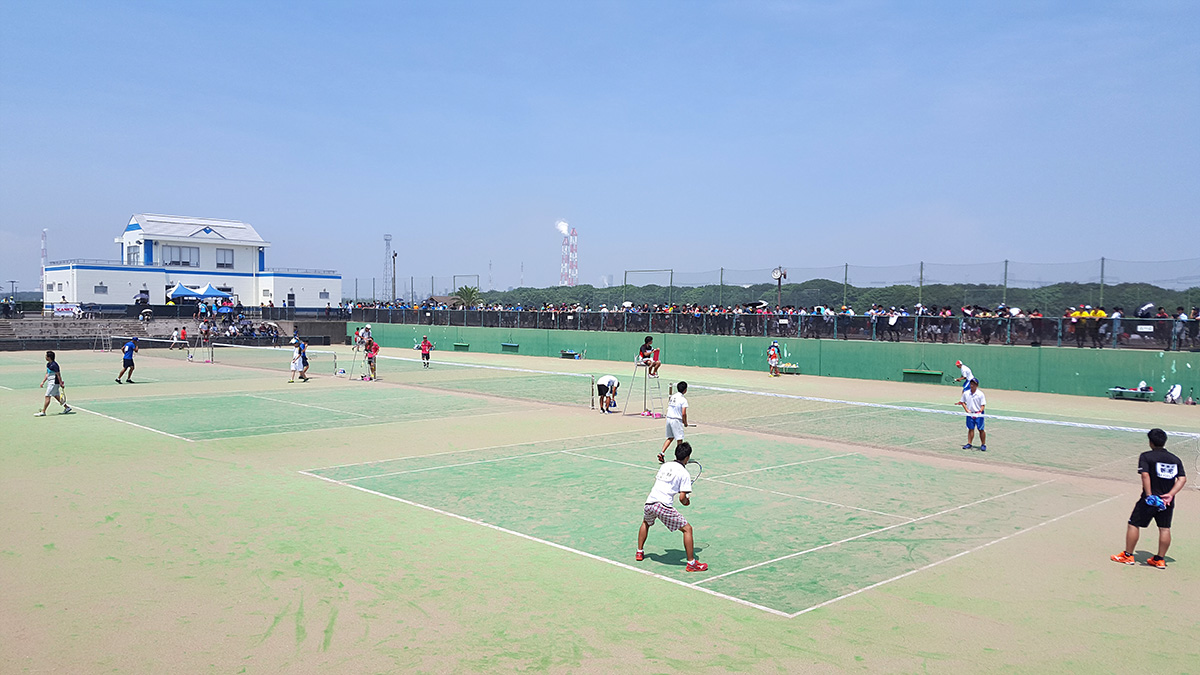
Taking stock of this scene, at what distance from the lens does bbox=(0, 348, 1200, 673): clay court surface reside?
7.18 m

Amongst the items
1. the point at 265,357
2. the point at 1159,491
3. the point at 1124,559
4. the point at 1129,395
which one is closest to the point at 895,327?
the point at 1129,395

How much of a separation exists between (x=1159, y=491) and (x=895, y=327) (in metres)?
26.5

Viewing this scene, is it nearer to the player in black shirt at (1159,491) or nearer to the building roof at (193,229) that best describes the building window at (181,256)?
the building roof at (193,229)

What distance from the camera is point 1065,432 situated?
68.3ft

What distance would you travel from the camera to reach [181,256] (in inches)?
3396

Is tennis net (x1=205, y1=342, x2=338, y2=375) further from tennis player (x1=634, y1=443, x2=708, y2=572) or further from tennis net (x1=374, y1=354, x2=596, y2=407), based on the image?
tennis player (x1=634, y1=443, x2=708, y2=572)

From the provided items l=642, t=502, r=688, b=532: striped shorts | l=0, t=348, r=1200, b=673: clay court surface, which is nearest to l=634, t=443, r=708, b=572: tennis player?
l=642, t=502, r=688, b=532: striped shorts

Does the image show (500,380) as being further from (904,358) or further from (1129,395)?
(1129,395)

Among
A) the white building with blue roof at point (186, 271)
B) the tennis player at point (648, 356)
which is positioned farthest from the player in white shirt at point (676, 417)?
the white building with blue roof at point (186, 271)

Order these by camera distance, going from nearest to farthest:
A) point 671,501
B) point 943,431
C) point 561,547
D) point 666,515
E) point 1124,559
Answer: point 666,515, point 671,501, point 1124,559, point 561,547, point 943,431

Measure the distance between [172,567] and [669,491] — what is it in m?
5.25

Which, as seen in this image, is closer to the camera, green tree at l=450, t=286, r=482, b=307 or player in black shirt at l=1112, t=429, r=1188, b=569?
player in black shirt at l=1112, t=429, r=1188, b=569

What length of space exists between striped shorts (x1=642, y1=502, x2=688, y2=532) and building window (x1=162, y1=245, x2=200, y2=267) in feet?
286

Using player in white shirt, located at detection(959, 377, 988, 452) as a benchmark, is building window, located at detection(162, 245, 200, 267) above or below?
above
